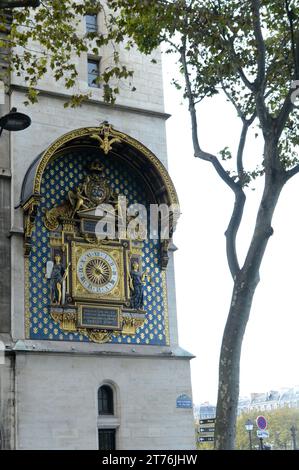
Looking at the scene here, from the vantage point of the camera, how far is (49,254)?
2212 cm

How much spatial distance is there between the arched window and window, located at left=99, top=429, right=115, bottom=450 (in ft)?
1.82

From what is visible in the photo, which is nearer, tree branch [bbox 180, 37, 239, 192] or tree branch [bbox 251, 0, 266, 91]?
tree branch [bbox 251, 0, 266, 91]

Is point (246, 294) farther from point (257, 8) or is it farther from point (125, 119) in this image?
point (125, 119)


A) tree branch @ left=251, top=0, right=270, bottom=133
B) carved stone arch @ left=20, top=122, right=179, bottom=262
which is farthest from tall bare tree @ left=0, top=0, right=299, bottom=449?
carved stone arch @ left=20, top=122, right=179, bottom=262

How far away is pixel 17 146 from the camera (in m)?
22.3

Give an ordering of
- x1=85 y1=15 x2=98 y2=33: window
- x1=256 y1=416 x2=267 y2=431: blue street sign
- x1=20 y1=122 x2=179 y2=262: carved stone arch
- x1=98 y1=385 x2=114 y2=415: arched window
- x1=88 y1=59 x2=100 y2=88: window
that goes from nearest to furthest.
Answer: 1. x1=20 y1=122 x2=179 y2=262: carved stone arch
2. x1=256 y1=416 x2=267 y2=431: blue street sign
3. x1=98 y1=385 x2=114 y2=415: arched window
4. x1=88 y1=59 x2=100 y2=88: window
5. x1=85 y1=15 x2=98 y2=33: window

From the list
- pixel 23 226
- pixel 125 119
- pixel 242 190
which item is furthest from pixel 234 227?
pixel 125 119

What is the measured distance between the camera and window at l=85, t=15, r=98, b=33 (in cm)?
2548

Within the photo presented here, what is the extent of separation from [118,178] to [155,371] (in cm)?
640

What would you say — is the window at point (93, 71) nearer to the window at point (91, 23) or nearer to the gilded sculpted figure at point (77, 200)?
the window at point (91, 23)

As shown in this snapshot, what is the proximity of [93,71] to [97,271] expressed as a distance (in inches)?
277

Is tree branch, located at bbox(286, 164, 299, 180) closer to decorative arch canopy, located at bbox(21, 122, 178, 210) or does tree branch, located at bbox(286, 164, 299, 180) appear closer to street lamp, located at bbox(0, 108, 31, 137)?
street lamp, located at bbox(0, 108, 31, 137)

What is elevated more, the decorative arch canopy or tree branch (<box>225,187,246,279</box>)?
the decorative arch canopy

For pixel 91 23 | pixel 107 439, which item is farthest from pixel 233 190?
pixel 91 23
